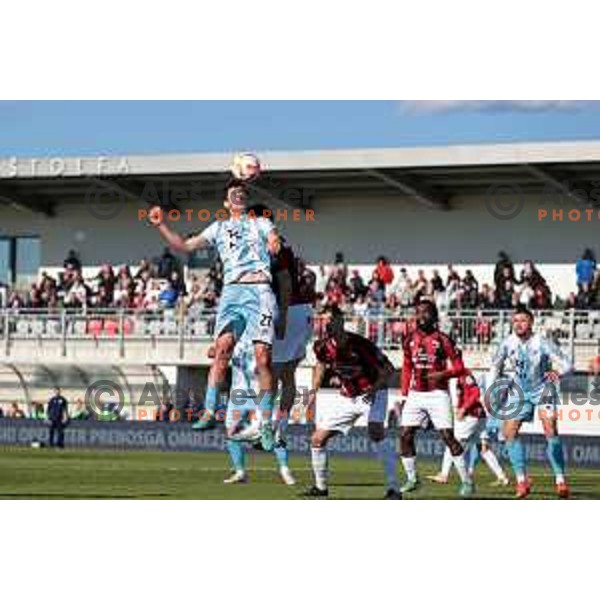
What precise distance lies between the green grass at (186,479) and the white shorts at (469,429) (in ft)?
1.53

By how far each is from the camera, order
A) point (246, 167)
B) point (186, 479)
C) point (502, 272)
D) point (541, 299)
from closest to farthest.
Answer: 1. point (246, 167)
2. point (186, 479)
3. point (502, 272)
4. point (541, 299)

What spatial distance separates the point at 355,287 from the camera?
61.7 ft

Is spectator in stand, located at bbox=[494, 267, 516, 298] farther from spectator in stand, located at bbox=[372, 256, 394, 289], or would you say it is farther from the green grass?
Answer: the green grass

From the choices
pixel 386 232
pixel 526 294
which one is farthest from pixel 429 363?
pixel 526 294

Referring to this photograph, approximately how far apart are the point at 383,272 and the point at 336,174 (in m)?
1.79

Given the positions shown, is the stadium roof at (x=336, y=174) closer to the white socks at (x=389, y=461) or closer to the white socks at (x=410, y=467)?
the white socks at (x=389, y=461)

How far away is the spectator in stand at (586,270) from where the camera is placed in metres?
19.2

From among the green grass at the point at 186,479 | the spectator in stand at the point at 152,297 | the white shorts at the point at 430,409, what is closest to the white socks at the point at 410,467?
the green grass at the point at 186,479

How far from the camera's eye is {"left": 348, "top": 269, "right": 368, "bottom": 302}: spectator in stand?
61.0 feet

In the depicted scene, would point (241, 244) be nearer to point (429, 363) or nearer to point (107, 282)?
point (429, 363)

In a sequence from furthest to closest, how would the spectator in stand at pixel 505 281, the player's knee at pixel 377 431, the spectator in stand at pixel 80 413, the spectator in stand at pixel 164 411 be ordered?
the spectator in stand at pixel 80 413
the spectator in stand at pixel 164 411
the spectator in stand at pixel 505 281
the player's knee at pixel 377 431

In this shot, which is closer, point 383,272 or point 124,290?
point 124,290

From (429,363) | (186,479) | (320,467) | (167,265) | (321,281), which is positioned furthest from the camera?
(321,281)
